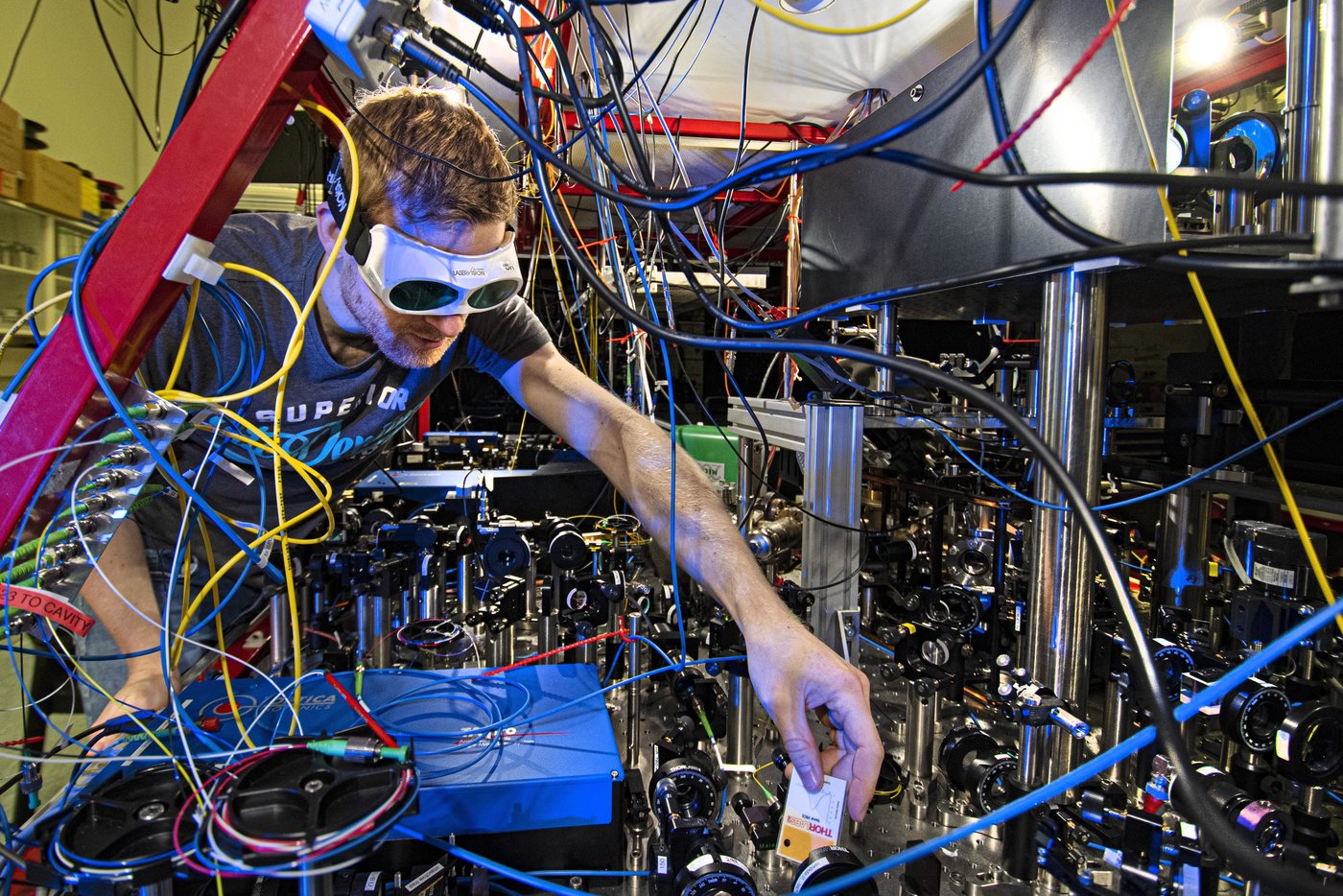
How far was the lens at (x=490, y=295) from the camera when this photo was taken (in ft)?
3.46

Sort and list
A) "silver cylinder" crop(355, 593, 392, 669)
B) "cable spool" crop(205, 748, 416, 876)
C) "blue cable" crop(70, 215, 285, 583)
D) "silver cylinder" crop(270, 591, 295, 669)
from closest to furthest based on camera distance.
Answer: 1. "cable spool" crop(205, 748, 416, 876)
2. "blue cable" crop(70, 215, 285, 583)
3. "silver cylinder" crop(270, 591, 295, 669)
4. "silver cylinder" crop(355, 593, 392, 669)

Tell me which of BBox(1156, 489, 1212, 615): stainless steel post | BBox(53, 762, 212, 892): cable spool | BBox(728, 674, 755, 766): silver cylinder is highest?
BBox(1156, 489, 1212, 615): stainless steel post

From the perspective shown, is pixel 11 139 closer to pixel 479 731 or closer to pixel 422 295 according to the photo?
pixel 422 295

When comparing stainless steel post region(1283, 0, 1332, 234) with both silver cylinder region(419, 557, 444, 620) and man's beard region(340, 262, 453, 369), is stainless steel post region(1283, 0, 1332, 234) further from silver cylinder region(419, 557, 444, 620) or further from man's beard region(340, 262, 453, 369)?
silver cylinder region(419, 557, 444, 620)

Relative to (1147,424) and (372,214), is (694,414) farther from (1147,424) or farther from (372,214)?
(372,214)

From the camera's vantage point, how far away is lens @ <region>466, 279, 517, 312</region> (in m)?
1.06

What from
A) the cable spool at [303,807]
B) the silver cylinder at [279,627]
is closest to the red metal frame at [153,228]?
the cable spool at [303,807]

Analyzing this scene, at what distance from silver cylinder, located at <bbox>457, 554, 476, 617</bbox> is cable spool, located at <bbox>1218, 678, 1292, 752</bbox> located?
5.40ft

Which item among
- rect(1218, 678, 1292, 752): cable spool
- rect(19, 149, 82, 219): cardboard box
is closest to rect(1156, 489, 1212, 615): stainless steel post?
rect(1218, 678, 1292, 752): cable spool

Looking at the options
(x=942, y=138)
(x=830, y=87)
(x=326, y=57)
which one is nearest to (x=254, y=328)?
(x=326, y=57)

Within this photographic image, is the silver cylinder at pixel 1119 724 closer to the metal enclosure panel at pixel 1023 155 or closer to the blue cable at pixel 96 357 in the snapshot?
the metal enclosure panel at pixel 1023 155

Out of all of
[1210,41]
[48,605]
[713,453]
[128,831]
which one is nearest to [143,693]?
[48,605]

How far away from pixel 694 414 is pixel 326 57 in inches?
172

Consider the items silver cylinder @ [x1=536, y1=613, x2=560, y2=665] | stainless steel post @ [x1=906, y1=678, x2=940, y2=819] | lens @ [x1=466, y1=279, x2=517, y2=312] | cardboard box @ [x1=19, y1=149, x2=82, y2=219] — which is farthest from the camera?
cardboard box @ [x1=19, y1=149, x2=82, y2=219]
